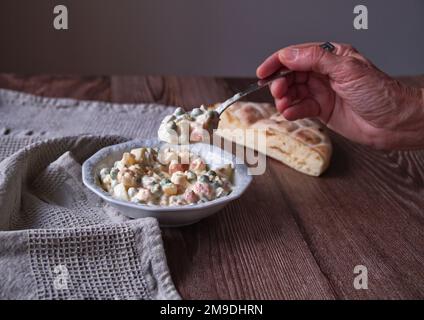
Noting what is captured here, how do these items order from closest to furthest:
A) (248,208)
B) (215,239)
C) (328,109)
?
(215,239) < (248,208) < (328,109)

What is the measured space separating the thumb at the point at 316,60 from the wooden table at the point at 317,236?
0.98 feet

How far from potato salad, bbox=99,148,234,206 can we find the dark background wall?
2101 millimetres

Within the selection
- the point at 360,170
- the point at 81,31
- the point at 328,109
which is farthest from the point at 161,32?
the point at 360,170

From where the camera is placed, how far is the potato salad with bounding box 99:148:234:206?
1.39m

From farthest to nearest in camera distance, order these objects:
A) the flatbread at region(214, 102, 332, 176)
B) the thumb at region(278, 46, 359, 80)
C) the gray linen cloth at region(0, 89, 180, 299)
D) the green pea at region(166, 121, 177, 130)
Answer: the flatbread at region(214, 102, 332, 176) < the thumb at region(278, 46, 359, 80) < the green pea at region(166, 121, 177, 130) < the gray linen cloth at region(0, 89, 180, 299)

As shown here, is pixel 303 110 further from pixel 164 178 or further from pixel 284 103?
pixel 164 178

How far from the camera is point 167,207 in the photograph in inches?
52.4

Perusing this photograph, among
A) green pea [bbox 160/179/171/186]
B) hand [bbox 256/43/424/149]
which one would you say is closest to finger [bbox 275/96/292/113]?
hand [bbox 256/43/424/149]

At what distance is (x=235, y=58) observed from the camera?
3.70 m

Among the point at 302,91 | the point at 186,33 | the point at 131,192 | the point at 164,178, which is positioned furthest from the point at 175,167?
the point at 186,33

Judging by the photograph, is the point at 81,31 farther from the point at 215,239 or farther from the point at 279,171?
the point at 215,239

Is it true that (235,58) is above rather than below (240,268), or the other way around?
below

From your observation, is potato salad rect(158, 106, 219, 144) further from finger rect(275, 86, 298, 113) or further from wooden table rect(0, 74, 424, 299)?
finger rect(275, 86, 298, 113)

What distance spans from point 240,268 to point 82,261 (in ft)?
1.01
